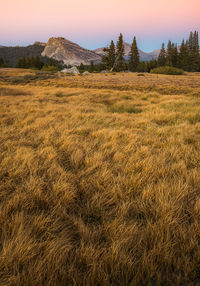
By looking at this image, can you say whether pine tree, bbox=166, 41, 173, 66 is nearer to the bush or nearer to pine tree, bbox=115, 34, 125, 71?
the bush

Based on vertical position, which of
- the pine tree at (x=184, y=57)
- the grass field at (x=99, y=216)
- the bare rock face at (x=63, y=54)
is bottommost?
the grass field at (x=99, y=216)

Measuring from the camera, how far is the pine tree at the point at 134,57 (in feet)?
191

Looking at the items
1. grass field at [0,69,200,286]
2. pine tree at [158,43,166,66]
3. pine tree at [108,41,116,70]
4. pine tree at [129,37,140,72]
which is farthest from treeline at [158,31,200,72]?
grass field at [0,69,200,286]

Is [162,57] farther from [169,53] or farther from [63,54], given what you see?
[63,54]

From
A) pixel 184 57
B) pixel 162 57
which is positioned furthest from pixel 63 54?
pixel 184 57

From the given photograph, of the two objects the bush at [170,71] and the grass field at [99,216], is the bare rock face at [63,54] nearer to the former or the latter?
the bush at [170,71]

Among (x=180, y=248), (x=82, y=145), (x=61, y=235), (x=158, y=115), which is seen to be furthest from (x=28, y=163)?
(x=158, y=115)

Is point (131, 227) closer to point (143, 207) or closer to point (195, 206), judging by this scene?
point (143, 207)

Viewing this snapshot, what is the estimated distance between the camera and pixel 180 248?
1226 mm

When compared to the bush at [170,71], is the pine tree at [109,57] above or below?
above

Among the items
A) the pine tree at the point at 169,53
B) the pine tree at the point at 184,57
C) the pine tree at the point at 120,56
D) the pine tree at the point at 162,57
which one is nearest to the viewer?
the pine tree at the point at 184,57

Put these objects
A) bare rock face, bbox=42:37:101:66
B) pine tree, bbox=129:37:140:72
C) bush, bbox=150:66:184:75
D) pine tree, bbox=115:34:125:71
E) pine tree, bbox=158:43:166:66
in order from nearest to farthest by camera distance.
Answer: bush, bbox=150:66:184:75 < pine tree, bbox=115:34:125:71 < pine tree, bbox=129:37:140:72 < pine tree, bbox=158:43:166:66 < bare rock face, bbox=42:37:101:66

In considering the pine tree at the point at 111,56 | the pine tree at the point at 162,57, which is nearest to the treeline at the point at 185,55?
the pine tree at the point at 162,57

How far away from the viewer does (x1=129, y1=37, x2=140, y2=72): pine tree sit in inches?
2290
